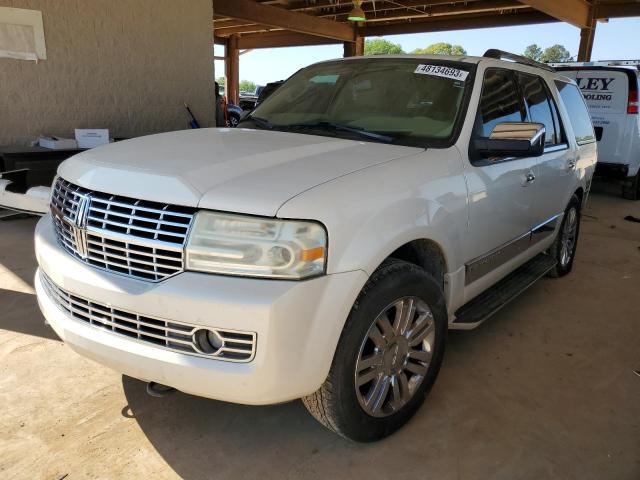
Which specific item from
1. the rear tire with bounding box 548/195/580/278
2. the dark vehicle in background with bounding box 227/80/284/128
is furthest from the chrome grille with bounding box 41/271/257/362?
the rear tire with bounding box 548/195/580/278

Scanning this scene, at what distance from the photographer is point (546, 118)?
4082 millimetres

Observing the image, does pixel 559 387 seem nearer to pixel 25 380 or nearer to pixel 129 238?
pixel 129 238

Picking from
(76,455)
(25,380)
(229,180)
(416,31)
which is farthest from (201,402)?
(416,31)

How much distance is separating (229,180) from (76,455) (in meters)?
1.40

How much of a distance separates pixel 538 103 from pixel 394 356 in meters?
2.50

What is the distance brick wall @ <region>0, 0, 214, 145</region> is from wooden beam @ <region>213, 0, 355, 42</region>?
18.7 ft

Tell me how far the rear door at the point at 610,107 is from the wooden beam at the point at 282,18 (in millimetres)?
8493

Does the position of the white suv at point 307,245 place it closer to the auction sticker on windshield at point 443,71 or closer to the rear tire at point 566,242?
the auction sticker on windshield at point 443,71

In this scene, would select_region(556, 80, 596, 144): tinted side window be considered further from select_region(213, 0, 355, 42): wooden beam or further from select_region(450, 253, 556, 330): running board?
select_region(213, 0, 355, 42): wooden beam

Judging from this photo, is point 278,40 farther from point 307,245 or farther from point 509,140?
point 307,245

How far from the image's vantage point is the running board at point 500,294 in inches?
121

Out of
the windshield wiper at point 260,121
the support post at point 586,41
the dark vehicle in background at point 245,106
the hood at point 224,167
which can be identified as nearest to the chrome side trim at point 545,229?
the hood at point 224,167

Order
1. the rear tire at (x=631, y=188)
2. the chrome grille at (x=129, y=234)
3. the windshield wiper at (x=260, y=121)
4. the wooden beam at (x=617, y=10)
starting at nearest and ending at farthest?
the chrome grille at (x=129, y=234) → the windshield wiper at (x=260, y=121) → the rear tire at (x=631, y=188) → the wooden beam at (x=617, y=10)

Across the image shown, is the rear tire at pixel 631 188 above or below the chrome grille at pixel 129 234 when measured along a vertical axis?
below
